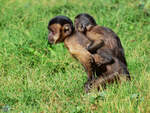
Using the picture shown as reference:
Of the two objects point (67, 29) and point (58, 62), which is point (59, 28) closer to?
point (67, 29)

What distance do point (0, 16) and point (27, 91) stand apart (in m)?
3.80

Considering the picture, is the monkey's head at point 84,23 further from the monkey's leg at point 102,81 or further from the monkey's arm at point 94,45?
the monkey's leg at point 102,81

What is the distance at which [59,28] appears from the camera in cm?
546

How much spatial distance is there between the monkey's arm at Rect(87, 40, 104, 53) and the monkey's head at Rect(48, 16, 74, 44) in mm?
395

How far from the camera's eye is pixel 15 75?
6316mm

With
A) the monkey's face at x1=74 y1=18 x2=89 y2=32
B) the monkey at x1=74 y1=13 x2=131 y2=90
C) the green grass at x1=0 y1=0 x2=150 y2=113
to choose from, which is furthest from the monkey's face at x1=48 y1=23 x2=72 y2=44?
the green grass at x1=0 y1=0 x2=150 y2=113

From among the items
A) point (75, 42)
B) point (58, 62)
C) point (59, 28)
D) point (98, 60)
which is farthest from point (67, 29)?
point (58, 62)

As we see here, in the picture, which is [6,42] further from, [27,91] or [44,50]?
[27,91]

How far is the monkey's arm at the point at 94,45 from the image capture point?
17.4 feet

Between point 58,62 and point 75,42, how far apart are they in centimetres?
154

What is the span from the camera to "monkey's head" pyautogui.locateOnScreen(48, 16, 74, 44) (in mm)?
5441

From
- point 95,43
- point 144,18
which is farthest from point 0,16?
point 95,43

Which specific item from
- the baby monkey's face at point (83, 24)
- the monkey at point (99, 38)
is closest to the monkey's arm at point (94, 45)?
the monkey at point (99, 38)

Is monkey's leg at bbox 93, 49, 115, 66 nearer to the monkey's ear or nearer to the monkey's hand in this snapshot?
the monkey's hand
